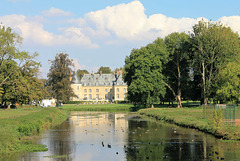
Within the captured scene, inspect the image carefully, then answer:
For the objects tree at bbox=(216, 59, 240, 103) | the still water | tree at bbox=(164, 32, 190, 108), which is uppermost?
tree at bbox=(164, 32, 190, 108)

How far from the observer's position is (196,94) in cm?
8369

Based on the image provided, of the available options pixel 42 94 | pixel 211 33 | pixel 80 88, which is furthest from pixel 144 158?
pixel 80 88

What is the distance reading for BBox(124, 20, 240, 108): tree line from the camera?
70.6 meters

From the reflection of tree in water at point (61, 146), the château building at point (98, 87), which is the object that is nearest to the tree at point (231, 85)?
the reflection of tree in water at point (61, 146)

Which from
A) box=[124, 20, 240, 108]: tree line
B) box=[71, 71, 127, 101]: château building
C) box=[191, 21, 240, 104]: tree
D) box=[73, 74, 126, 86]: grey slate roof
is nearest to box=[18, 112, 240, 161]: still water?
box=[124, 20, 240, 108]: tree line

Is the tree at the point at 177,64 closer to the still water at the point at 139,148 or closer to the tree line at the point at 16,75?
the tree line at the point at 16,75

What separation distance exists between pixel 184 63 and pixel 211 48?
12643mm

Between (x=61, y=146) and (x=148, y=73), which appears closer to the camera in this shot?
(x=61, y=146)

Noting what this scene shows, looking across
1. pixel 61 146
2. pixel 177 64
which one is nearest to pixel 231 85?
pixel 177 64

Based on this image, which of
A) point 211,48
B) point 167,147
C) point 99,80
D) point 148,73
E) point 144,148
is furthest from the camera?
point 99,80

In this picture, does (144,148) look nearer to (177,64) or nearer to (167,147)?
(167,147)

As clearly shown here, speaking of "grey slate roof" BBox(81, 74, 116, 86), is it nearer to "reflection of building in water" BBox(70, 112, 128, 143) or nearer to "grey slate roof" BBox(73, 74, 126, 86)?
"grey slate roof" BBox(73, 74, 126, 86)

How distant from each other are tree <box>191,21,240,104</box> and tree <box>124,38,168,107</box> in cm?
792

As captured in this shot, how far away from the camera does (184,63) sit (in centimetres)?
8294
